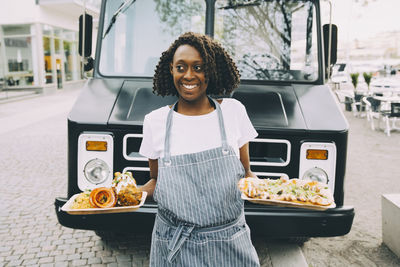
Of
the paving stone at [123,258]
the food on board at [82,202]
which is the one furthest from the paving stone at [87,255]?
the food on board at [82,202]

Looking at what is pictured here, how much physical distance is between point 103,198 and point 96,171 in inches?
39.9

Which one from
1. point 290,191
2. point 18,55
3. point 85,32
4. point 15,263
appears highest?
point 18,55

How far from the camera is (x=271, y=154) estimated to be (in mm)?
3221

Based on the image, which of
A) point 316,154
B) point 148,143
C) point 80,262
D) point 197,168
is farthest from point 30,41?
point 197,168

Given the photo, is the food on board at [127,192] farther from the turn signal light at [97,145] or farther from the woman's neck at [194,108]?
the turn signal light at [97,145]

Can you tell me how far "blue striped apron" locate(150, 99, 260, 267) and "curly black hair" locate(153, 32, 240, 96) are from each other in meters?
0.27

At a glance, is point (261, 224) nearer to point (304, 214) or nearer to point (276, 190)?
point (304, 214)

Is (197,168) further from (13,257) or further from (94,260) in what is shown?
(13,257)

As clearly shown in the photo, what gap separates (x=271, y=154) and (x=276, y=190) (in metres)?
0.96

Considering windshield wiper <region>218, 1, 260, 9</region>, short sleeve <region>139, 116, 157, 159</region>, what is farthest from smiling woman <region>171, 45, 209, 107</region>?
windshield wiper <region>218, 1, 260, 9</region>

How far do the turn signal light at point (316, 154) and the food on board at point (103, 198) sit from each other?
1.67 meters

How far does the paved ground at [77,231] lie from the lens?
3.70 metres

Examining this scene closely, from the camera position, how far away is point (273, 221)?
9.82ft

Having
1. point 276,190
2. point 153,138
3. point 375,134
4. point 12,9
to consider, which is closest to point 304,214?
point 276,190
